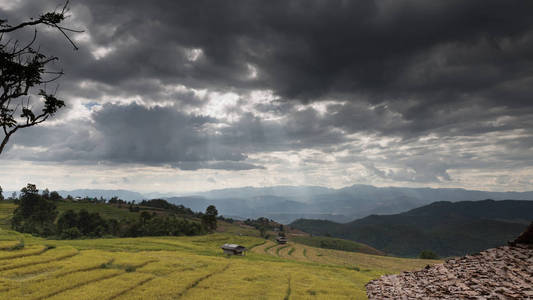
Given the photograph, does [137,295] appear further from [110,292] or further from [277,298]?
[277,298]

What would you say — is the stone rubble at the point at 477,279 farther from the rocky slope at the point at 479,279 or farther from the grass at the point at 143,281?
the grass at the point at 143,281

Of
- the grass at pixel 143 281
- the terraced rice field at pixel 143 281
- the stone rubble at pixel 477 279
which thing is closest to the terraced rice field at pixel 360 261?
the terraced rice field at pixel 143 281

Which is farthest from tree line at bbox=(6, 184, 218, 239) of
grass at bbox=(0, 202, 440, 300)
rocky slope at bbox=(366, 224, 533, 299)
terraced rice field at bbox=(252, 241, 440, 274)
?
rocky slope at bbox=(366, 224, 533, 299)

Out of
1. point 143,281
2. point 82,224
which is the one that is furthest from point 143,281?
point 82,224

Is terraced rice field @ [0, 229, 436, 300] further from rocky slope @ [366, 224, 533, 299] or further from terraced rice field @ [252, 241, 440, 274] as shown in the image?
terraced rice field @ [252, 241, 440, 274]

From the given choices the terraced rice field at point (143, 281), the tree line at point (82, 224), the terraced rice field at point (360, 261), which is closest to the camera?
the terraced rice field at point (143, 281)

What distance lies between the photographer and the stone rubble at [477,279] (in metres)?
18.2

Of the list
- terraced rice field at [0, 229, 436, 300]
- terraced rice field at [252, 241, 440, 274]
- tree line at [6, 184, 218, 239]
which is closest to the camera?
terraced rice field at [0, 229, 436, 300]

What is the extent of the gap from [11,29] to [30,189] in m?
196

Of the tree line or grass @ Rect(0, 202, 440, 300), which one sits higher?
grass @ Rect(0, 202, 440, 300)

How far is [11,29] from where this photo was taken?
40.4 ft

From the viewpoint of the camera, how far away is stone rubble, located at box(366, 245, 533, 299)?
18.2m

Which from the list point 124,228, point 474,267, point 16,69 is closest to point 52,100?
point 16,69

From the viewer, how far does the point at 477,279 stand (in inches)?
821
